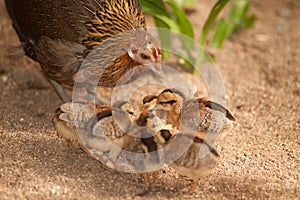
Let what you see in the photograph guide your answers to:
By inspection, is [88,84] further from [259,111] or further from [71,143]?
[259,111]

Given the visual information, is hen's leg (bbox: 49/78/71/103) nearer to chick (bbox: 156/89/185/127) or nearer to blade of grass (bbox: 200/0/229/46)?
chick (bbox: 156/89/185/127)

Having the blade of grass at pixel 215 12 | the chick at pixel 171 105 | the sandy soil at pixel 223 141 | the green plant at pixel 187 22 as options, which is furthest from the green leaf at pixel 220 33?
the chick at pixel 171 105

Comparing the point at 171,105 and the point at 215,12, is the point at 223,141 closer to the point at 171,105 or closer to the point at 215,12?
the point at 171,105

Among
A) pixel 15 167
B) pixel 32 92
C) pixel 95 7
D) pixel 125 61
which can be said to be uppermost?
pixel 95 7

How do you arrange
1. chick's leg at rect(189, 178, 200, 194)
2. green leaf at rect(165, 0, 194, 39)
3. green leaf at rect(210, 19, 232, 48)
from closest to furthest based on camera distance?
chick's leg at rect(189, 178, 200, 194) → green leaf at rect(165, 0, 194, 39) → green leaf at rect(210, 19, 232, 48)

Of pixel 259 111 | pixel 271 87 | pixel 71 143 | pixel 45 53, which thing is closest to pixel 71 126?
pixel 71 143

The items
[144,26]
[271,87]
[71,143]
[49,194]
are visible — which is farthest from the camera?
[271,87]

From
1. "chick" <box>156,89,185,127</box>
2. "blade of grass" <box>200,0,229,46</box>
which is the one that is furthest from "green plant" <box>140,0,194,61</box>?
"chick" <box>156,89,185,127</box>
